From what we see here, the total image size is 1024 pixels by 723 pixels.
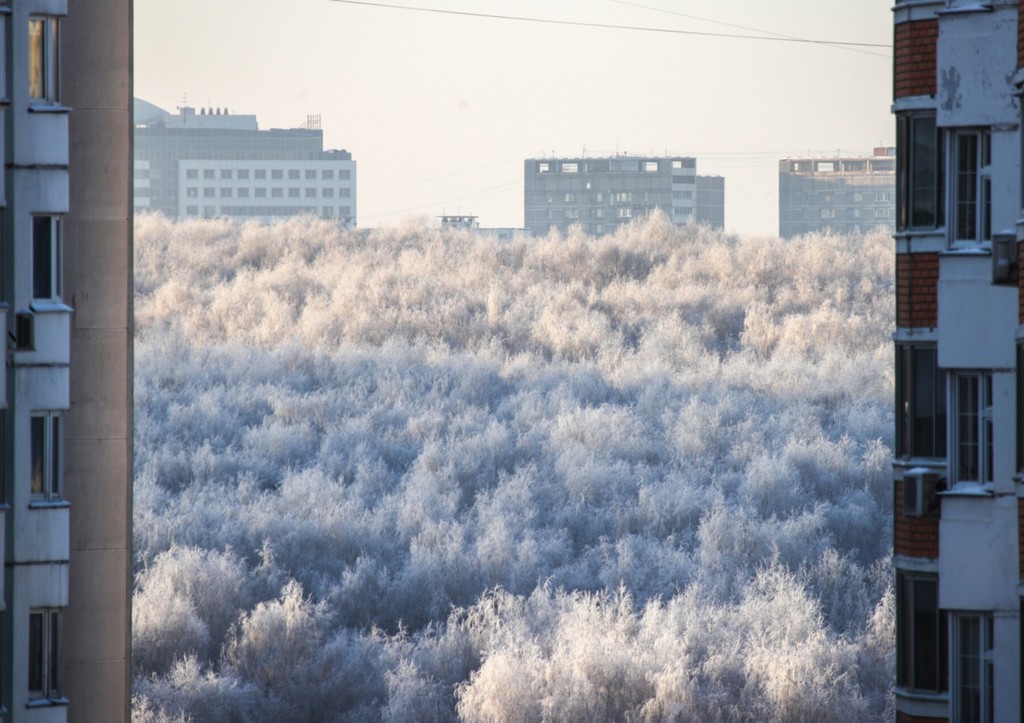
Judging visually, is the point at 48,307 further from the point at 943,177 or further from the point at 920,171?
the point at 943,177

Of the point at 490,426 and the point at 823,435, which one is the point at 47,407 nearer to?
the point at 490,426

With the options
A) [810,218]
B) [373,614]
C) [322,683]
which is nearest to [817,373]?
[373,614]

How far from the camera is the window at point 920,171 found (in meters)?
15.9

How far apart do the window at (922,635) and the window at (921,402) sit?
1373mm

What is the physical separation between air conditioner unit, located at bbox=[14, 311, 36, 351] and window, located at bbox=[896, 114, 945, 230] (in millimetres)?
9182

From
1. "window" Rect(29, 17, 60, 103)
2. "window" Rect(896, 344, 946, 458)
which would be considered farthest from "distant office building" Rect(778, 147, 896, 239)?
"window" Rect(29, 17, 60, 103)

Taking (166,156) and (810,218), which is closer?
(810,218)

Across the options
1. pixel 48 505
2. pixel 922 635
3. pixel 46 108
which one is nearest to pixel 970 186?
pixel 922 635

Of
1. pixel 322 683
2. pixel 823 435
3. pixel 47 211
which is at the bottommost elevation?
pixel 322 683

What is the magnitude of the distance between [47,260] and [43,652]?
163 inches

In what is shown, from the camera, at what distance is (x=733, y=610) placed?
1053 inches

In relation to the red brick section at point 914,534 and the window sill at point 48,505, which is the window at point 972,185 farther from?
the window sill at point 48,505

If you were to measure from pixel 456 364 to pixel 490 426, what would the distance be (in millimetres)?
5481

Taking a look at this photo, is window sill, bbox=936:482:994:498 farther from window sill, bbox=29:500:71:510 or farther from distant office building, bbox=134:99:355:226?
distant office building, bbox=134:99:355:226
